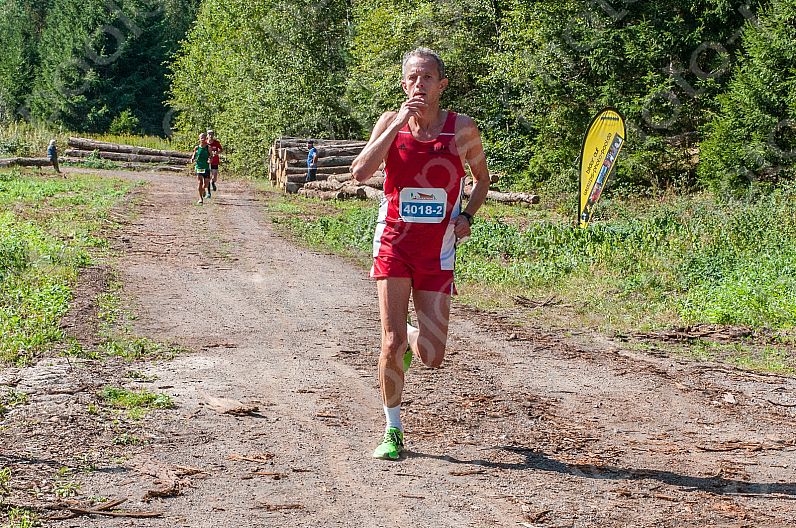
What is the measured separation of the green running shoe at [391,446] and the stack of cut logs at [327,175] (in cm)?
2194

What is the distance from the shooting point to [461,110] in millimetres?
33562

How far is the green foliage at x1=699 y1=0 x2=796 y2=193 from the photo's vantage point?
Answer: 66.2 ft

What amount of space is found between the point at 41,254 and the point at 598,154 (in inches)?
374

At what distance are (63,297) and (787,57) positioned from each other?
15492 millimetres

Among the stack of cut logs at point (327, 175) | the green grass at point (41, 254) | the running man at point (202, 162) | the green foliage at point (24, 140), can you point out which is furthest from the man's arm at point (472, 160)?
the green foliage at point (24, 140)

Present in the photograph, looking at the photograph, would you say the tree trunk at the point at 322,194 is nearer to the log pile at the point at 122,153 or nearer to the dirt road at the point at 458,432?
the dirt road at the point at 458,432

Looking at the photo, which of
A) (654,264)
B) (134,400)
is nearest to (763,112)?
(654,264)

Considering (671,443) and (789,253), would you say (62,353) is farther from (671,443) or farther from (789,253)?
(789,253)

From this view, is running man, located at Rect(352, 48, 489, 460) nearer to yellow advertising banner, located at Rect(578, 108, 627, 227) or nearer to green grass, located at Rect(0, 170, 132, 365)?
green grass, located at Rect(0, 170, 132, 365)

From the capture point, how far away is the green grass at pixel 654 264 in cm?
1155

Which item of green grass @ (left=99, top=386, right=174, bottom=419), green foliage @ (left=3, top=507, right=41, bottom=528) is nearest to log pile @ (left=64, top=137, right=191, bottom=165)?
green grass @ (left=99, top=386, right=174, bottom=419)

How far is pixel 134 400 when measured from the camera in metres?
6.64

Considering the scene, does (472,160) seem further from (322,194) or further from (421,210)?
(322,194)

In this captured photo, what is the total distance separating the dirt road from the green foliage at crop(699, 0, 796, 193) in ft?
38.0
